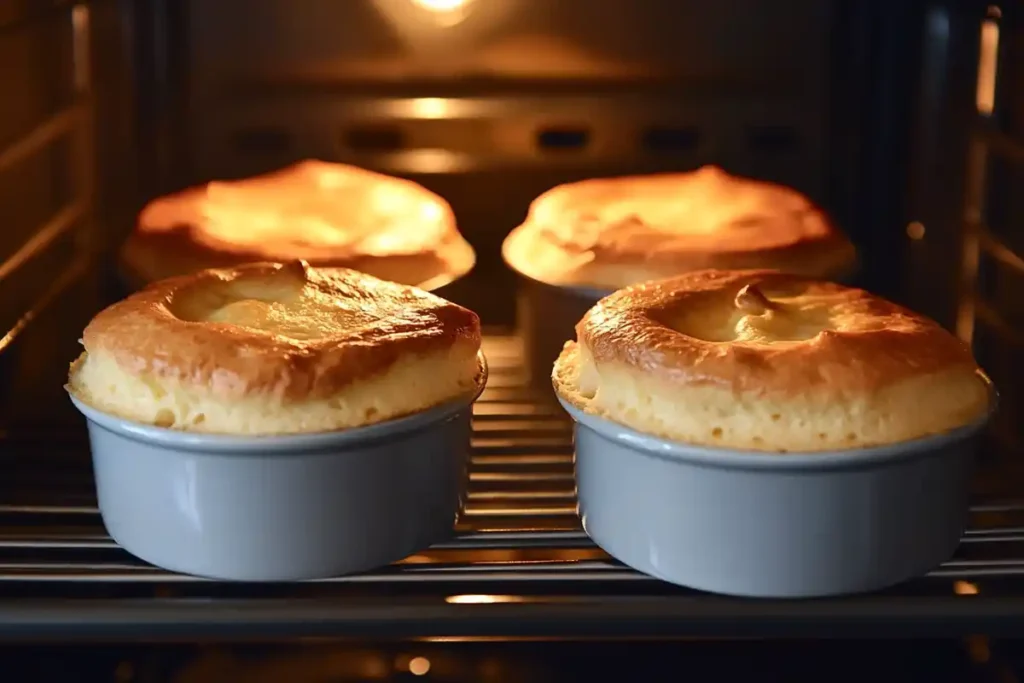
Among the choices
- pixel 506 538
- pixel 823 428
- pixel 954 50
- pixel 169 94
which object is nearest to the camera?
pixel 823 428

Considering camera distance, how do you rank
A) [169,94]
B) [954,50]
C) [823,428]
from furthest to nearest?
Result: [169,94] → [954,50] → [823,428]

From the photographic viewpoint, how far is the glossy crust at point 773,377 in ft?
2.40

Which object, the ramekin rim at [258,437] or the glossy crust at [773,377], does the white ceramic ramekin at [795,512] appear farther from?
the ramekin rim at [258,437]

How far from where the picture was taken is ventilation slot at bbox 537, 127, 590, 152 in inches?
49.1

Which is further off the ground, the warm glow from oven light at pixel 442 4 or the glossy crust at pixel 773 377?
the warm glow from oven light at pixel 442 4

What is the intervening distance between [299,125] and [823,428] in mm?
693

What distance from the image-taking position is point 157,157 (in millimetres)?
1258

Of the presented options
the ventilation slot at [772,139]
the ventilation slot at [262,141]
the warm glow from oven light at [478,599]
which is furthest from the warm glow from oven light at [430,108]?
the warm glow from oven light at [478,599]

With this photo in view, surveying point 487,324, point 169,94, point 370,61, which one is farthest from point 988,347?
point 169,94

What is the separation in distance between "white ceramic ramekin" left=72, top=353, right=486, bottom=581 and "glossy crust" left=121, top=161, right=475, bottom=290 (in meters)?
0.26

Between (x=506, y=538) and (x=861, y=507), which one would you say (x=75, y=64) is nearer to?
(x=506, y=538)

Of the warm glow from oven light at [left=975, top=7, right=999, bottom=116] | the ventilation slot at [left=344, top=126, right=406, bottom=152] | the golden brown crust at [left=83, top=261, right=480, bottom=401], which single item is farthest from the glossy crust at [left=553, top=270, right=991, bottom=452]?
the ventilation slot at [left=344, top=126, right=406, bottom=152]

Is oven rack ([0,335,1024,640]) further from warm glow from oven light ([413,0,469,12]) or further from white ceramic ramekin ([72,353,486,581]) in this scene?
warm glow from oven light ([413,0,469,12])

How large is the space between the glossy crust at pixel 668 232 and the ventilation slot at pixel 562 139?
0.16ft
